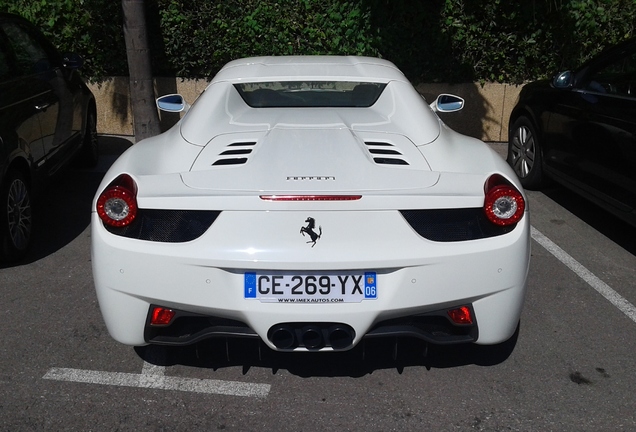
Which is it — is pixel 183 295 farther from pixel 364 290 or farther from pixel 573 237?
pixel 573 237

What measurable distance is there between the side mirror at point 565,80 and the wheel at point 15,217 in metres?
4.41

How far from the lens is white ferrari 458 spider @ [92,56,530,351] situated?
287cm

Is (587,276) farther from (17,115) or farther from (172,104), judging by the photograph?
(17,115)

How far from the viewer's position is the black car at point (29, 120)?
16.0ft

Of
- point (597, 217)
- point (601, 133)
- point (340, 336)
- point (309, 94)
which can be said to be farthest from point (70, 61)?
point (597, 217)

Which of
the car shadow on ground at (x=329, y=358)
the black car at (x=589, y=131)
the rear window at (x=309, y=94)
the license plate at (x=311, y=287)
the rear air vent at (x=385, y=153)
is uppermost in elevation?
the rear air vent at (x=385, y=153)

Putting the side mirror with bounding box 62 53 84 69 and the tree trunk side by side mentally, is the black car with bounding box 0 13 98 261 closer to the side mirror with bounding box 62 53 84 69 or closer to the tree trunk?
the side mirror with bounding box 62 53 84 69

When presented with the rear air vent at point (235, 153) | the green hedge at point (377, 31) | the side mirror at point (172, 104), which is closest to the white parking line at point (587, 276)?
the rear air vent at point (235, 153)

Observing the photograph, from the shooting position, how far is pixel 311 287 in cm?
288

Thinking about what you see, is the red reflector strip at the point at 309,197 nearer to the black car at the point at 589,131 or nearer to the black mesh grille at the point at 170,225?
the black mesh grille at the point at 170,225

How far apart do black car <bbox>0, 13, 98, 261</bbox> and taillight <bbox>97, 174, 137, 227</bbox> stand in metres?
2.02

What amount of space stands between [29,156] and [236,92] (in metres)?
1.99

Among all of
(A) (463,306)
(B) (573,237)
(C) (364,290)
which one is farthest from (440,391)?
(B) (573,237)

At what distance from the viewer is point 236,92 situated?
164 inches
